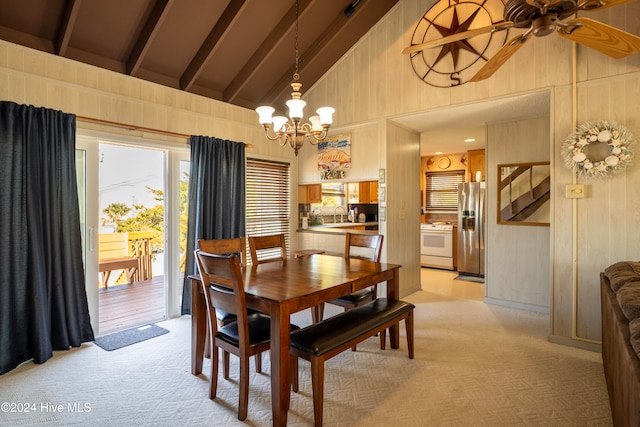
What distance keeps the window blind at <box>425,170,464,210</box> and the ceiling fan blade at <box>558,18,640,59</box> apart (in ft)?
→ 17.2

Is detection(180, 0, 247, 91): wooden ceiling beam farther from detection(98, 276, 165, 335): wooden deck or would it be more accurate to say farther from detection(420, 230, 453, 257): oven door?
detection(420, 230, 453, 257): oven door

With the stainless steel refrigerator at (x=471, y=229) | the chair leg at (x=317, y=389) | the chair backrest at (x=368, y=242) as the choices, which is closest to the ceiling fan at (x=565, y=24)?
the chair backrest at (x=368, y=242)

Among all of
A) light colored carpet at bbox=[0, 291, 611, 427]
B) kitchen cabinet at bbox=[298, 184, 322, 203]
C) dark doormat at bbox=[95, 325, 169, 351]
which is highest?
kitchen cabinet at bbox=[298, 184, 322, 203]

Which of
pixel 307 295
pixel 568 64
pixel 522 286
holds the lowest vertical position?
pixel 522 286

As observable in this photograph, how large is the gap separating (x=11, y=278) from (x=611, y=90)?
5216mm

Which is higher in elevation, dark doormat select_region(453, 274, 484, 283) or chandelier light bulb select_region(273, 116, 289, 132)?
chandelier light bulb select_region(273, 116, 289, 132)

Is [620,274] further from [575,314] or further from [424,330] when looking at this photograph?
[424,330]

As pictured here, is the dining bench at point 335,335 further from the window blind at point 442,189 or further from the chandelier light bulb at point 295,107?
the window blind at point 442,189

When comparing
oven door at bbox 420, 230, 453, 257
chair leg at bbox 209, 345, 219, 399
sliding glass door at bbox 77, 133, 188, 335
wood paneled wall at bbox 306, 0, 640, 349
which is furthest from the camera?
oven door at bbox 420, 230, 453, 257

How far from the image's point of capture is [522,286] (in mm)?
4230

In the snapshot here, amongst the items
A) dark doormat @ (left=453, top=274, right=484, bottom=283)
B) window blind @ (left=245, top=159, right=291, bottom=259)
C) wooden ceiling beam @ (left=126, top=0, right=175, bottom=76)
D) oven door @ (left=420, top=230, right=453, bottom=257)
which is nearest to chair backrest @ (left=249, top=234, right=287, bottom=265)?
window blind @ (left=245, top=159, right=291, bottom=259)

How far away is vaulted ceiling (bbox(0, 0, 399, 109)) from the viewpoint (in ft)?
9.39

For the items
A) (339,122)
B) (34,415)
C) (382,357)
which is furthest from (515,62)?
(34,415)

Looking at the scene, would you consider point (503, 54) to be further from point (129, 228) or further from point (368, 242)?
point (129, 228)
